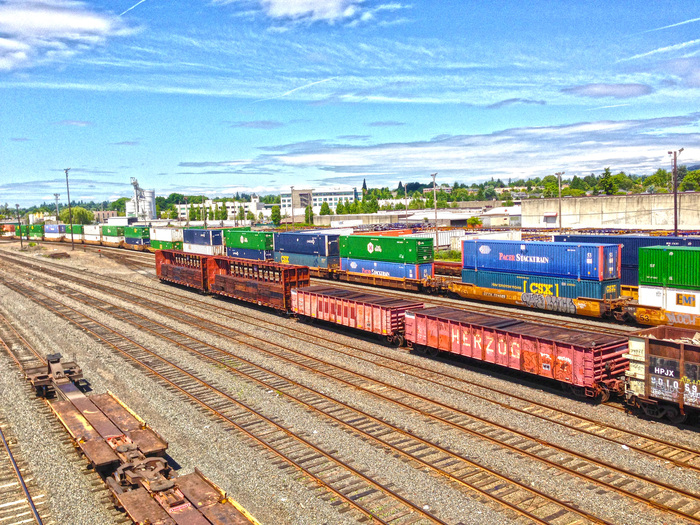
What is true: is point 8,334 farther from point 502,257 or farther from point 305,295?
point 502,257

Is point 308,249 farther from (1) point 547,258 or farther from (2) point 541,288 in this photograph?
(1) point 547,258

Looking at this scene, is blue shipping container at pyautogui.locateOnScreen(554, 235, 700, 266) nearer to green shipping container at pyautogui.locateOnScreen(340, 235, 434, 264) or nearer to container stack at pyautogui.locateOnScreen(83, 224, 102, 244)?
green shipping container at pyautogui.locateOnScreen(340, 235, 434, 264)

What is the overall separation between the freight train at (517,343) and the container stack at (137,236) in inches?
2582

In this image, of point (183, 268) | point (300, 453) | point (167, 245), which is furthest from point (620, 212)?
point (300, 453)

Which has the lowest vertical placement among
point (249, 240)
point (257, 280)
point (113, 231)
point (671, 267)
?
point (257, 280)

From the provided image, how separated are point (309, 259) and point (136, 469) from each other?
40.5 m

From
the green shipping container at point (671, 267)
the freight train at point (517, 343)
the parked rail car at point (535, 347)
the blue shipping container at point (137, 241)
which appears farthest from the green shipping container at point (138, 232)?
the green shipping container at point (671, 267)

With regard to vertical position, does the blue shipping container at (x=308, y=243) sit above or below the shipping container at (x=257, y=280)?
above

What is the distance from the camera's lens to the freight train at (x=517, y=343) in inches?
651

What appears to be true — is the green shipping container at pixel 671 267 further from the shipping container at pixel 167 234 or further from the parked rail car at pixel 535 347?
the shipping container at pixel 167 234

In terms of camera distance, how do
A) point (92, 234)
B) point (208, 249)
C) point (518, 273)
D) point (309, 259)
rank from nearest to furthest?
point (518, 273) < point (309, 259) < point (208, 249) < point (92, 234)

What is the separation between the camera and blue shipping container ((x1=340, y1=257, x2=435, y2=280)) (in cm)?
4297

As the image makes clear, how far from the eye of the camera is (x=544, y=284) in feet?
110

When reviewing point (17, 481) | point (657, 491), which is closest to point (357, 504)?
point (657, 491)
